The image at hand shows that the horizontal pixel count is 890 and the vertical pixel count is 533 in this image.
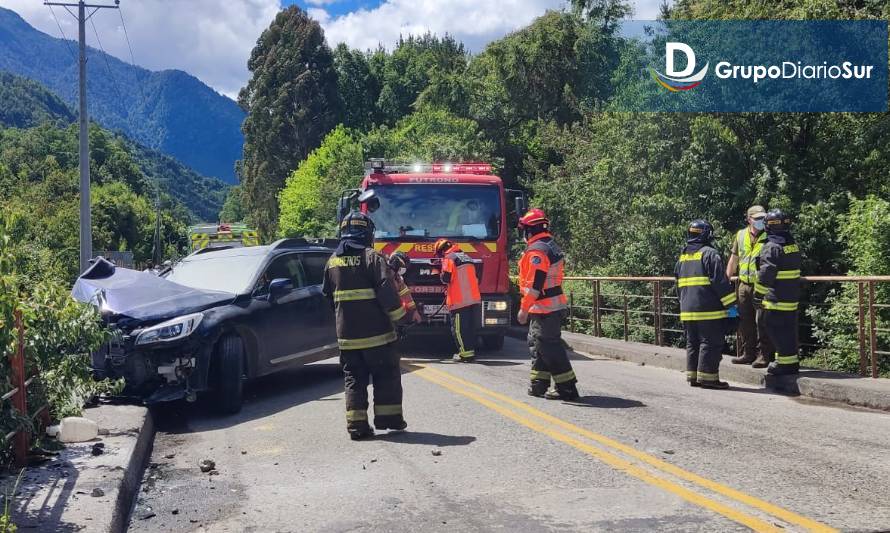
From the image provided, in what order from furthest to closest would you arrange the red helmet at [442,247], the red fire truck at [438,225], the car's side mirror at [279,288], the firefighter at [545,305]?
1. the red fire truck at [438,225]
2. the red helmet at [442,247]
3. the car's side mirror at [279,288]
4. the firefighter at [545,305]

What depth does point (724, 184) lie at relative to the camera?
20.6 m

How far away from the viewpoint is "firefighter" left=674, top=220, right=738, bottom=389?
32.6 ft

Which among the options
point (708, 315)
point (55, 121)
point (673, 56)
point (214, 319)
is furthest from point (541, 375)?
point (55, 121)

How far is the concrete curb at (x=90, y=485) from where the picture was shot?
474cm

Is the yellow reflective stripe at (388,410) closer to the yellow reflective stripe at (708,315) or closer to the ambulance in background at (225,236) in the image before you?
the yellow reflective stripe at (708,315)

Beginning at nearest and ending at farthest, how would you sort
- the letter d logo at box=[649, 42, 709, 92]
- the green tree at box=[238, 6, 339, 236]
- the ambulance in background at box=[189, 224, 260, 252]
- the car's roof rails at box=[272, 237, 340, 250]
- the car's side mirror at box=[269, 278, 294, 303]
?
the car's side mirror at box=[269, 278, 294, 303] → the car's roof rails at box=[272, 237, 340, 250] → the letter d logo at box=[649, 42, 709, 92] → the ambulance in background at box=[189, 224, 260, 252] → the green tree at box=[238, 6, 339, 236]

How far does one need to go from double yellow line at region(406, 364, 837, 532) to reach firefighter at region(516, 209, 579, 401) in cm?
50

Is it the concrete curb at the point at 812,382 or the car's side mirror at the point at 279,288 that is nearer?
the concrete curb at the point at 812,382

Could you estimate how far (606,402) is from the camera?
895 cm

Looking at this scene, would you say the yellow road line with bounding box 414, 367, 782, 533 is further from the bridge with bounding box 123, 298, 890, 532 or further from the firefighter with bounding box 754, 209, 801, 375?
the firefighter with bounding box 754, 209, 801, 375

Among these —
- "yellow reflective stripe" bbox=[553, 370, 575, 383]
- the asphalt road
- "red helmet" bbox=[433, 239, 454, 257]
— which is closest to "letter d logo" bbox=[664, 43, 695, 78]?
"red helmet" bbox=[433, 239, 454, 257]

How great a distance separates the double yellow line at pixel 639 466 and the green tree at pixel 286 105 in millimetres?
58572

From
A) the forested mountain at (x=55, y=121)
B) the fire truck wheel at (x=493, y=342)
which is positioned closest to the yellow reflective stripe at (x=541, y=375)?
the fire truck wheel at (x=493, y=342)

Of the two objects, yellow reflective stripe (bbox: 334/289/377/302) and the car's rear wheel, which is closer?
yellow reflective stripe (bbox: 334/289/377/302)
